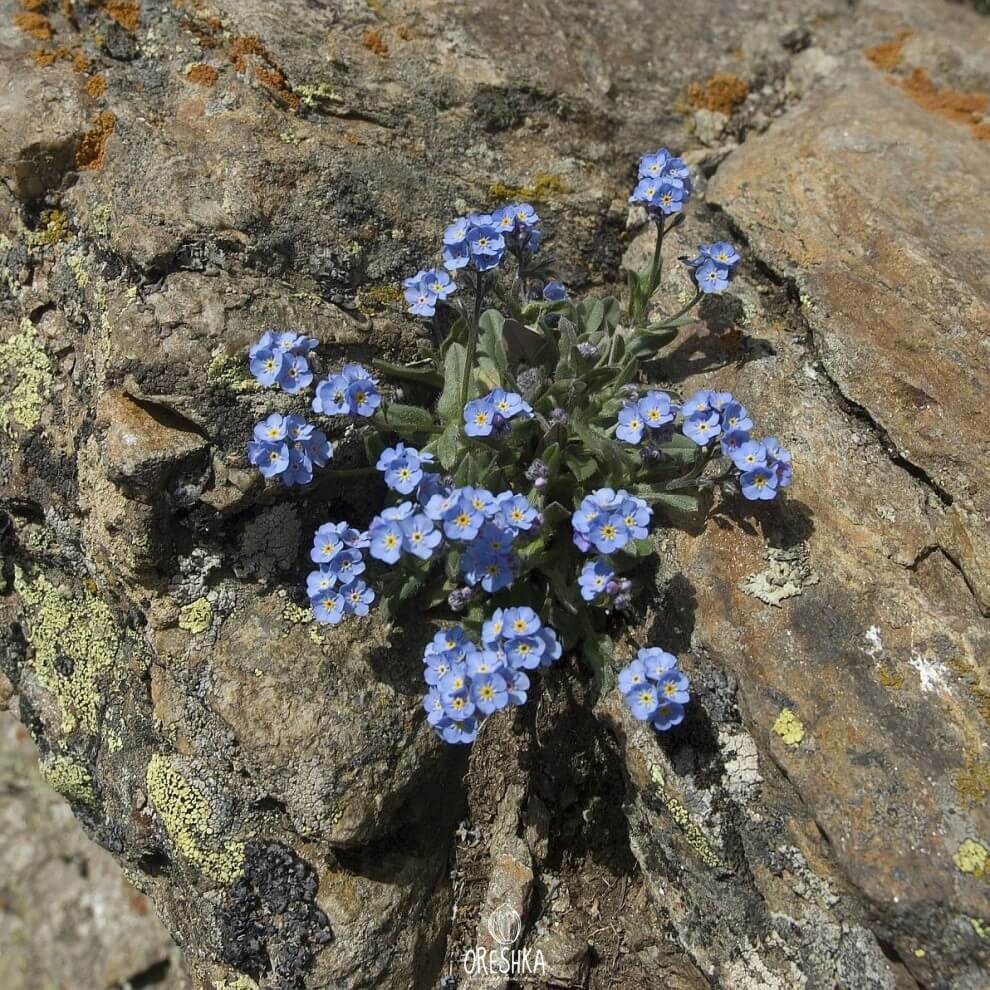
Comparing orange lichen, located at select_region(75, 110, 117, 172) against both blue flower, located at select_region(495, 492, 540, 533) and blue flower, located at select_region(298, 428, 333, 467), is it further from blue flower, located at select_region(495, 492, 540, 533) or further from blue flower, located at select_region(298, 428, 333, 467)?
blue flower, located at select_region(495, 492, 540, 533)

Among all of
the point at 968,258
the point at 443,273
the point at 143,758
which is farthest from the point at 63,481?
the point at 968,258

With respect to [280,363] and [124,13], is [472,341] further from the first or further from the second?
[124,13]

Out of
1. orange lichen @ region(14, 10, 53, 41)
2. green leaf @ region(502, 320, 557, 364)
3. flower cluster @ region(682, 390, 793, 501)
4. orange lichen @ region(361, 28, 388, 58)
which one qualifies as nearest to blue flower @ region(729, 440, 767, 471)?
flower cluster @ region(682, 390, 793, 501)

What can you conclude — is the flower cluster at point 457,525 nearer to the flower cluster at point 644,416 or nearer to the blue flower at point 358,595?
the blue flower at point 358,595

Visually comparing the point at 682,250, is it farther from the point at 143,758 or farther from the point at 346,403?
the point at 143,758

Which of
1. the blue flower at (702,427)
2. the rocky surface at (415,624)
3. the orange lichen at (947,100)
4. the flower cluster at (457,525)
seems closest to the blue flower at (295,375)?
the rocky surface at (415,624)
